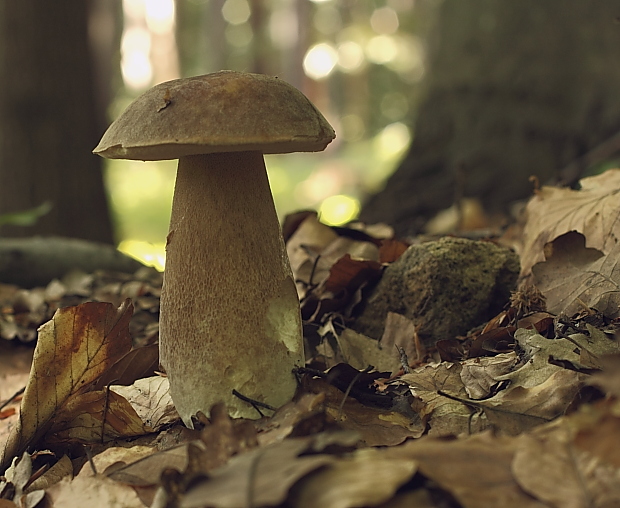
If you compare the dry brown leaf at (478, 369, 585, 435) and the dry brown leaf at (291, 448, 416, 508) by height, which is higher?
the dry brown leaf at (291, 448, 416, 508)

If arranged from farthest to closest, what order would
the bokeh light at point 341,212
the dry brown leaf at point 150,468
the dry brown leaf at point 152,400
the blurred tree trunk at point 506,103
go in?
1. the bokeh light at point 341,212
2. the blurred tree trunk at point 506,103
3. the dry brown leaf at point 152,400
4. the dry brown leaf at point 150,468

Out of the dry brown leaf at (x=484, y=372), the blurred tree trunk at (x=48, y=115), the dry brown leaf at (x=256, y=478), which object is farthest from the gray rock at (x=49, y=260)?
the dry brown leaf at (x=256, y=478)

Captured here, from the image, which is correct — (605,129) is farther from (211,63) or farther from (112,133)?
(211,63)

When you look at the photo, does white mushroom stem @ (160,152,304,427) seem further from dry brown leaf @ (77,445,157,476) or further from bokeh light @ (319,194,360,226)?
bokeh light @ (319,194,360,226)

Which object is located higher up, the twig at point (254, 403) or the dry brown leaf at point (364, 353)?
the twig at point (254, 403)

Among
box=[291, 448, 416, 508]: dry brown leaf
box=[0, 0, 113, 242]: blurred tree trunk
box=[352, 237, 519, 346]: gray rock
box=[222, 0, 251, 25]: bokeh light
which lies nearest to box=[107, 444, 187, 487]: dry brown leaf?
box=[291, 448, 416, 508]: dry brown leaf

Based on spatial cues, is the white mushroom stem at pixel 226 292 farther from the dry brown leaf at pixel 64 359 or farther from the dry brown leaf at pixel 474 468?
the dry brown leaf at pixel 474 468

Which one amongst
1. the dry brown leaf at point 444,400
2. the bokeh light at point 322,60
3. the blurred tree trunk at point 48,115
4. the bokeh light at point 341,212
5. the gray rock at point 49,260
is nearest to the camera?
the dry brown leaf at point 444,400
